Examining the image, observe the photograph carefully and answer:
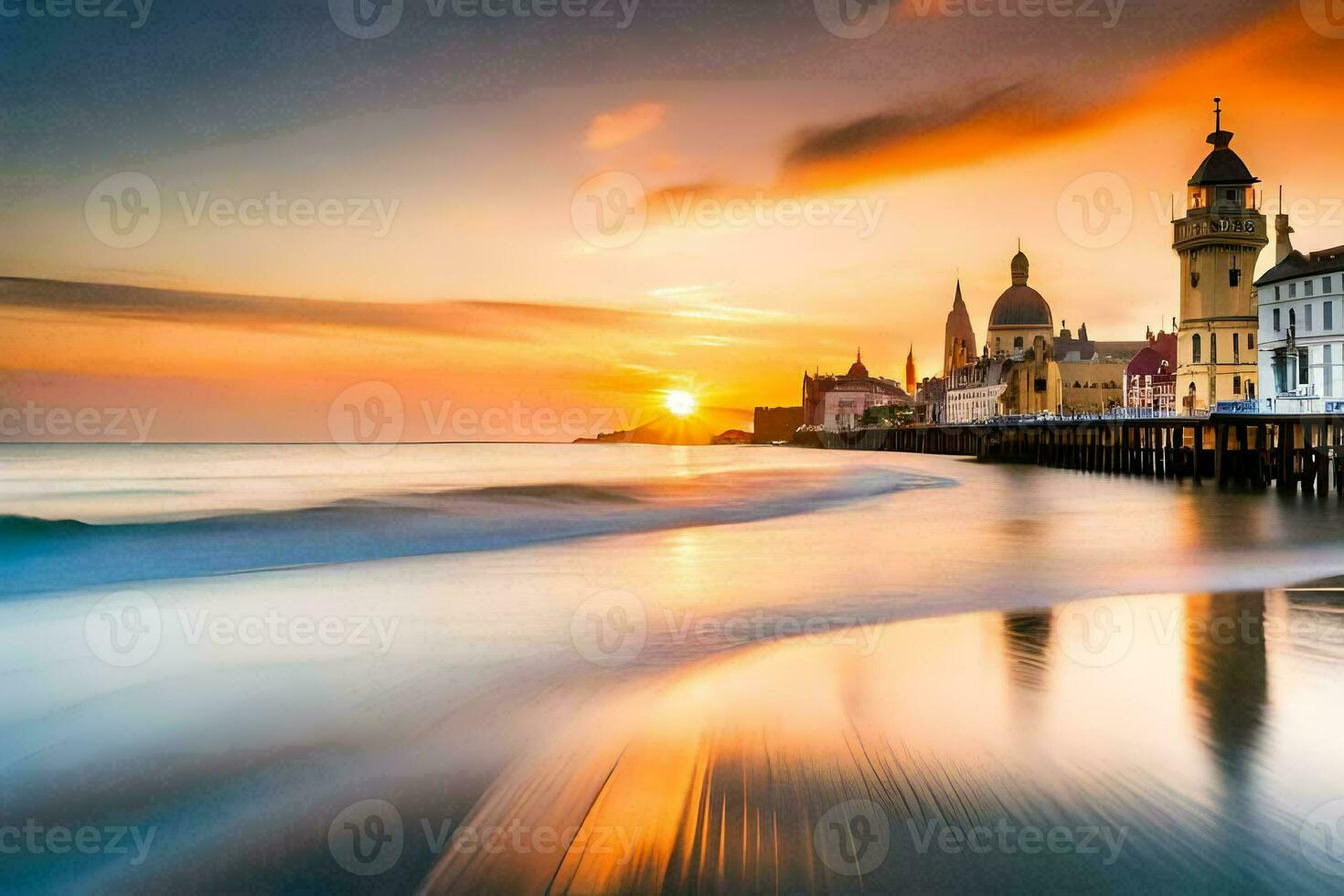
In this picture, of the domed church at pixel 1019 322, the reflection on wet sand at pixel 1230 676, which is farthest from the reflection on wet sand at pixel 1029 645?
the domed church at pixel 1019 322

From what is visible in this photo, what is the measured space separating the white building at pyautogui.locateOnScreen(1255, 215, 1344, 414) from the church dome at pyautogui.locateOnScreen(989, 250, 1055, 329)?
98.2 m

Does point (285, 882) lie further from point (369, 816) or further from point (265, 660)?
point (265, 660)

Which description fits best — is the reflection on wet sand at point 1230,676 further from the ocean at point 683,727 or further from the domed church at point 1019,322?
the domed church at point 1019,322

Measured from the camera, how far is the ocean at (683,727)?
4.46 meters

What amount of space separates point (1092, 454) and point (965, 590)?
50.8m

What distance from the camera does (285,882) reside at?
14.2 ft

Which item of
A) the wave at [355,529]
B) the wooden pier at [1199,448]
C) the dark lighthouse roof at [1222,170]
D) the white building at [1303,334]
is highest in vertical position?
the dark lighthouse roof at [1222,170]

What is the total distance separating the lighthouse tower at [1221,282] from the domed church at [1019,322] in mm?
82744

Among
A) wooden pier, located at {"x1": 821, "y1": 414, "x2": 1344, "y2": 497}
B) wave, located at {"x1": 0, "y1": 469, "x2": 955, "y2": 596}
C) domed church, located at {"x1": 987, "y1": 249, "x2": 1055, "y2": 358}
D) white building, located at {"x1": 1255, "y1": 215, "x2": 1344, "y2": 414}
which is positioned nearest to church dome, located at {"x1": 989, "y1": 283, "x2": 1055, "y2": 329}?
domed church, located at {"x1": 987, "y1": 249, "x2": 1055, "y2": 358}

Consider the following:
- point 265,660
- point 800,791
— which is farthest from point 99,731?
point 800,791

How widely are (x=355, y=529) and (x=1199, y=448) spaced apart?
4102 centimetres

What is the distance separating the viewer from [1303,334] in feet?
157

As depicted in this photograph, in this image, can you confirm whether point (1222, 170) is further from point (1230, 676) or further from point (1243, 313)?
point (1230, 676)

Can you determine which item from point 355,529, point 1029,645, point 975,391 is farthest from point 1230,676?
point 975,391
